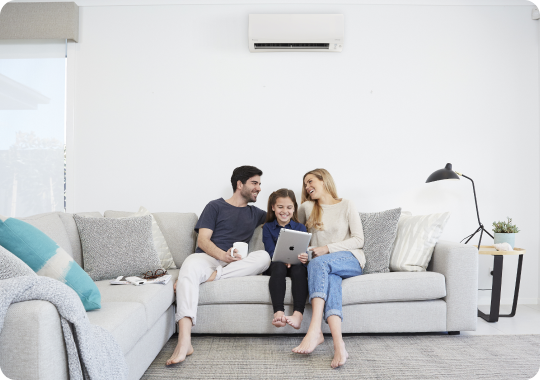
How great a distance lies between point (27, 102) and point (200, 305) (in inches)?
95.3

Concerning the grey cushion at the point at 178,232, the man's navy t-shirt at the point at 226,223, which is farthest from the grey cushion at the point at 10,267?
the grey cushion at the point at 178,232

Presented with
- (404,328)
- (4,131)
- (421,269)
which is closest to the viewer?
(404,328)

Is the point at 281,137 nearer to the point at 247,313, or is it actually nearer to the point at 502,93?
the point at 247,313

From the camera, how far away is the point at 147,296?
72.6 inches

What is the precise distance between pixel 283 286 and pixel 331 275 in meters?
0.29

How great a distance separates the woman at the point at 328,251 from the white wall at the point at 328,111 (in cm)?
51

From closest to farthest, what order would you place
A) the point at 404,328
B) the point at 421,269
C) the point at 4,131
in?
the point at 404,328 → the point at 421,269 → the point at 4,131

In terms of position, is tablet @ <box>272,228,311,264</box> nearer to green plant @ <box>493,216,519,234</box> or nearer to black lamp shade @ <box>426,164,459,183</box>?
black lamp shade @ <box>426,164,459,183</box>

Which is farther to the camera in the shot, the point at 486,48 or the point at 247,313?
the point at 486,48

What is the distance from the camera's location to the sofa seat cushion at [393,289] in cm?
229

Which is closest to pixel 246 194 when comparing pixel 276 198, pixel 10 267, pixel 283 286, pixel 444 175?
pixel 276 198

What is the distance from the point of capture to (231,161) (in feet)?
10.8

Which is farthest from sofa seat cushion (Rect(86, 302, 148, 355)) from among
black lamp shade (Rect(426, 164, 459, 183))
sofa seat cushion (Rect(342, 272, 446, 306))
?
black lamp shade (Rect(426, 164, 459, 183))

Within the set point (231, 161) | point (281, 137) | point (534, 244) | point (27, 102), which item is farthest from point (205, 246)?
point (534, 244)
